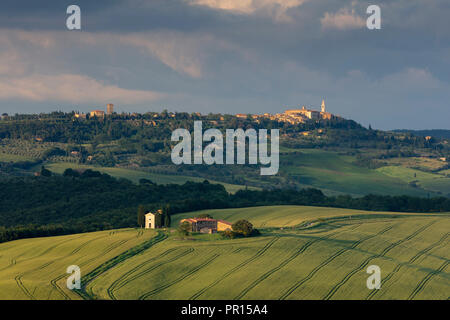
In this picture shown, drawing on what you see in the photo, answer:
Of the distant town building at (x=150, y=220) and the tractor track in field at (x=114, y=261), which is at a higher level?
the distant town building at (x=150, y=220)

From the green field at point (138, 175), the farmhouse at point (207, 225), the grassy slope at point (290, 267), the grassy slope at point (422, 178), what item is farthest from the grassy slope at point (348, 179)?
the farmhouse at point (207, 225)

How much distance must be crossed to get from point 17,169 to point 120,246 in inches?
4296

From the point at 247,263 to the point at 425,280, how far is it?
15089mm

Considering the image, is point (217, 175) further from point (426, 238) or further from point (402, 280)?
point (402, 280)

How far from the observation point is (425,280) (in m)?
55.1

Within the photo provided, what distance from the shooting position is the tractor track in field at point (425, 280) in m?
51.5

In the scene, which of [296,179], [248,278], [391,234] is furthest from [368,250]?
[296,179]

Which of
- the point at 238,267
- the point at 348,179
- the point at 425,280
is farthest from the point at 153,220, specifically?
the point at 348,179

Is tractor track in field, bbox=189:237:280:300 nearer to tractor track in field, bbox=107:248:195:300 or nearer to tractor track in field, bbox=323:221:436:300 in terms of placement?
tractor track in field, bbox=107:248:195:300

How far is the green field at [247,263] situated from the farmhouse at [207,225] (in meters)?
2.77

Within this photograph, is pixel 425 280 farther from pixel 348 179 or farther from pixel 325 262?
pixel 348 179

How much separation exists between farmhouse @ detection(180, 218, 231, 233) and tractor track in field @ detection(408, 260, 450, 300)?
72.1 feet

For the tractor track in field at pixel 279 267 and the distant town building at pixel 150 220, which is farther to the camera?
the distant town building at pixel 150 220

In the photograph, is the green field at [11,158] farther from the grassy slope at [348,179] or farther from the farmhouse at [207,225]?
the farmhouse at [207,225]
